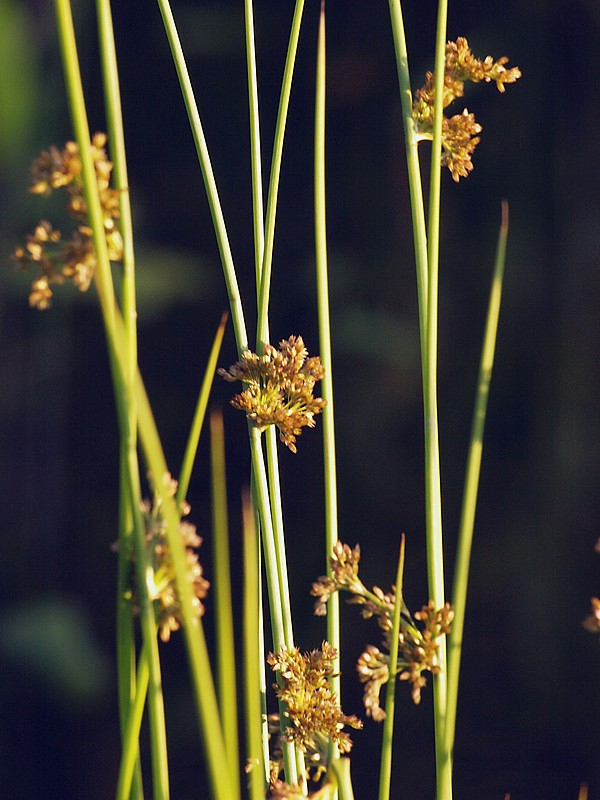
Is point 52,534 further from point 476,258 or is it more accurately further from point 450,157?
point 450,157

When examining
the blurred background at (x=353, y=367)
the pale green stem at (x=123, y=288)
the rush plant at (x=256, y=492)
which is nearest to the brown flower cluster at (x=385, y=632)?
the rush plant at (x=256, y=492)

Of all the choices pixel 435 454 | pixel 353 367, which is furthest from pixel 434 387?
pixel 353 367

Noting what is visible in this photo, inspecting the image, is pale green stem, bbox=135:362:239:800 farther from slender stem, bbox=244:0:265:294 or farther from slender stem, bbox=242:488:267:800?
slender stem, bbox=244:0:265:294

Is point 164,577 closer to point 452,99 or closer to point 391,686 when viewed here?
point 391,686

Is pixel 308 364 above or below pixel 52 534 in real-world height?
below

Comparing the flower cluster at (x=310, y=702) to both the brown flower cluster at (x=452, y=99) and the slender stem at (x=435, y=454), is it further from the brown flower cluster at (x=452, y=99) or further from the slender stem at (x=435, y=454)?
the brown flower cluster at (x=452, y=99)

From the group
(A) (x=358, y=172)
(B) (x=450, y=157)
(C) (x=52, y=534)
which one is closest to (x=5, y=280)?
(C) (x=52, y=534)
